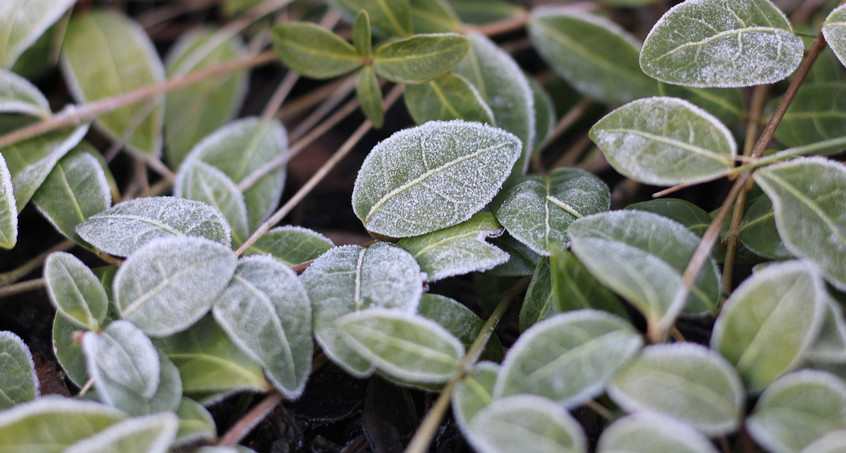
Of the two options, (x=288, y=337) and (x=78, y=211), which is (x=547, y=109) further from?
(x=78, y=211)

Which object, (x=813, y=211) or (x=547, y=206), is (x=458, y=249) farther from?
(x=813, y=211)

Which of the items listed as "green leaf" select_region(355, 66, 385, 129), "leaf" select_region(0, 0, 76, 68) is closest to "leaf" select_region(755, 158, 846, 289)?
"green leaf" select_region(355, 66, 385, 129)

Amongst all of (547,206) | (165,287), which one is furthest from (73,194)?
(547,206)

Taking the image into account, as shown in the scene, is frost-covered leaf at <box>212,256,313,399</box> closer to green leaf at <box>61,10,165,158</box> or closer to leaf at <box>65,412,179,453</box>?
leaf at <box>65,412,179,453</box>

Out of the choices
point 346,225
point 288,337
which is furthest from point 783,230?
point 346,225

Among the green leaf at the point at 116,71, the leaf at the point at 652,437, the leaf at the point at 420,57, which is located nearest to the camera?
the leaf at the point at 652,437

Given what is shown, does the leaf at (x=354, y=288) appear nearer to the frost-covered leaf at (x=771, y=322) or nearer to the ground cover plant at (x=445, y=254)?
the ground cover plant at (x=445, y=254)

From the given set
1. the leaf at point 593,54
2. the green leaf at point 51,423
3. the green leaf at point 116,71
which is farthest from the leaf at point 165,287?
the leaf at point 593,54
